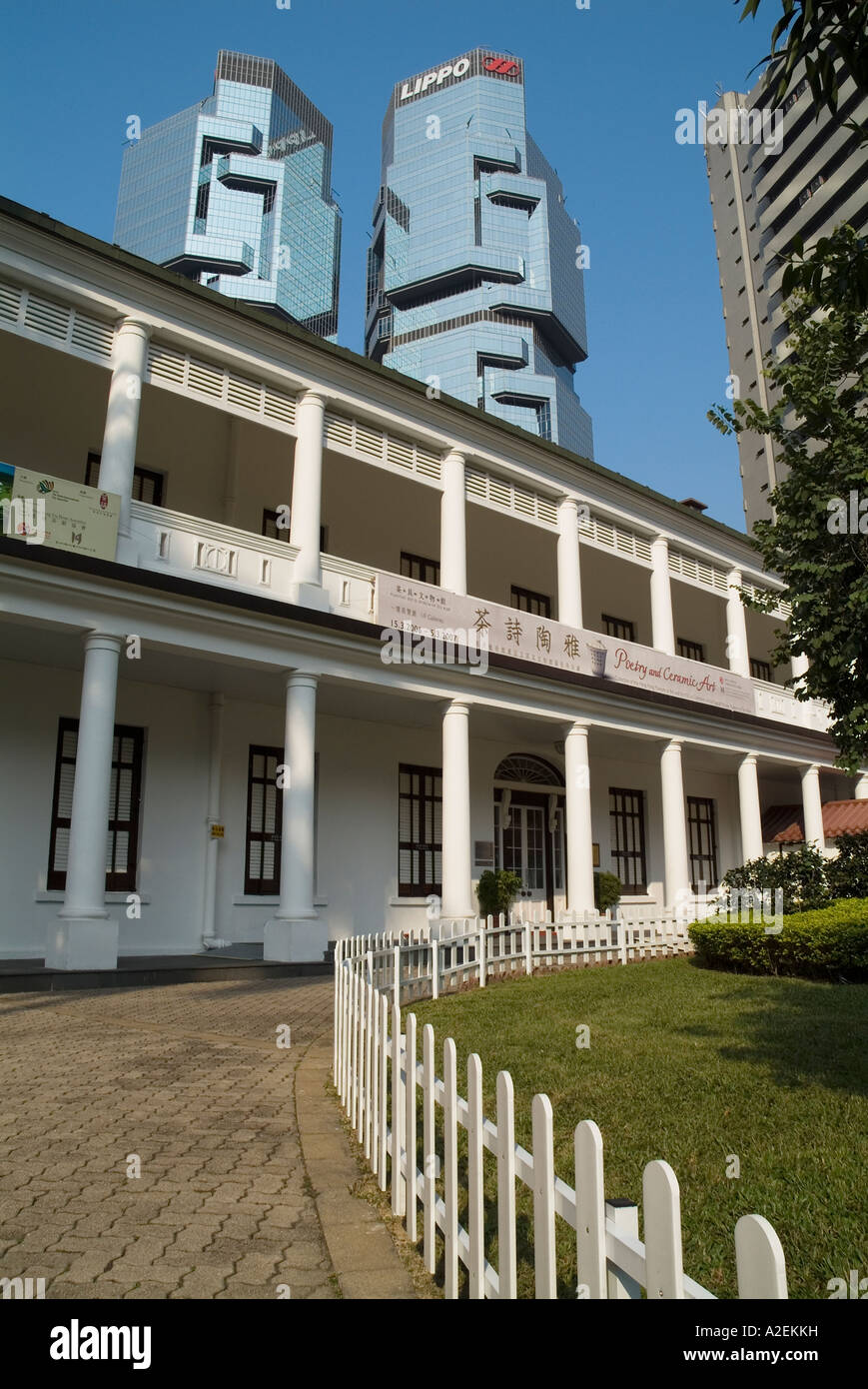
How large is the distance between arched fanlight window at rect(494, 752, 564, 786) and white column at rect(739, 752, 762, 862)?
13.6ft

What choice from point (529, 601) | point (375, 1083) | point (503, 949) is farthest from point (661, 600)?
point (375, 1083)

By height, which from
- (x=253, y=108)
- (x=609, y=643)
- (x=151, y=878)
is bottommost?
(x=151, y=878)

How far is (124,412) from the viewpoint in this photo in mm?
11945

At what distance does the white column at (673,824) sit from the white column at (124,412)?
11762 millimetres

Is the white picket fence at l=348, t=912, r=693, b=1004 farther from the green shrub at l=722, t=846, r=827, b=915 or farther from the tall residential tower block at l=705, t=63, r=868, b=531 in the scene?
the tall residential tower block at l=705, t=63, r=868, b=531

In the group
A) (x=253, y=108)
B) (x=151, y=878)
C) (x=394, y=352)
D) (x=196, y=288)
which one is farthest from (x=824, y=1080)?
(x=253, y=108)

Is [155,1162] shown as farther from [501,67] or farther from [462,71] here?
[462,71]

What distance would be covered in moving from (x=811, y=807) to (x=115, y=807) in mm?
16339

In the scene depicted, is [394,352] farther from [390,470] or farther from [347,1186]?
[347,1186]

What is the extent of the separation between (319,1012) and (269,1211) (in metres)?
5.60

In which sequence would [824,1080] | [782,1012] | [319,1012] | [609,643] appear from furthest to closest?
[609,643]
[319,1012]
[782,1012]
[824,1080]

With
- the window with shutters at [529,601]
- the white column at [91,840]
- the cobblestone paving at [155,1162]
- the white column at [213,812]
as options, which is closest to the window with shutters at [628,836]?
the window with shutters at [529,601]

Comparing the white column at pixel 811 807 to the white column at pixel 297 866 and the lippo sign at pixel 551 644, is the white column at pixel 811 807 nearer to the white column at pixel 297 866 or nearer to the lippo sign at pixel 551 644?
the lippo sign at pixel 551 644

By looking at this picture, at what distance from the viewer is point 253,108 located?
15712cm
